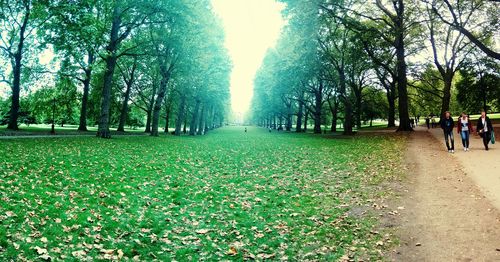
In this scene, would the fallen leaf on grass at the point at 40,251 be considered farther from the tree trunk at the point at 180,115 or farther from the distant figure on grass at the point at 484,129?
the tree trunk at the point at 180,115

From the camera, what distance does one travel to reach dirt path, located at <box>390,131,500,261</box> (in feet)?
22.8

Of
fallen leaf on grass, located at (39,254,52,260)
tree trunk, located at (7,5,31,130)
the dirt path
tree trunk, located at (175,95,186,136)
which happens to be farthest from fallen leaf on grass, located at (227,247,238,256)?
tree trunk, located at (175,95,186,136)

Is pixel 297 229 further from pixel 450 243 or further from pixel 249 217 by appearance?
pixel 450 243

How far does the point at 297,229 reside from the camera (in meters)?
8.56

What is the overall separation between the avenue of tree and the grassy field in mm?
12115

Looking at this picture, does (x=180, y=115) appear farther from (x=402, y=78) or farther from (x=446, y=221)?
(x=446, y=221)

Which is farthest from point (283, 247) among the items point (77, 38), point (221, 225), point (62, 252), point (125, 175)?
point (77, 38)

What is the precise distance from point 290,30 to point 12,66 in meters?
31.4

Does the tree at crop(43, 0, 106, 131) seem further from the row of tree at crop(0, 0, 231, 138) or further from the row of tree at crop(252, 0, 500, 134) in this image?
the row of tree at crop(252, 0, 500, 134)

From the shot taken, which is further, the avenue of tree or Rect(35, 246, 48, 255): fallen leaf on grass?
the avenue of tree

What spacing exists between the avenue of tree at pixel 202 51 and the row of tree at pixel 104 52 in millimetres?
108

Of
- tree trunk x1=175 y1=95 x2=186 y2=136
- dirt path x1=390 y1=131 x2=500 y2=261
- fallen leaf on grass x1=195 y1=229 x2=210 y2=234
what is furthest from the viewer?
tree trunk x1=175 y1=95 x2=186 y2=136

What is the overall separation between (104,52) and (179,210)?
1672 centimetres

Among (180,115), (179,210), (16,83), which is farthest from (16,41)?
(179,210)
